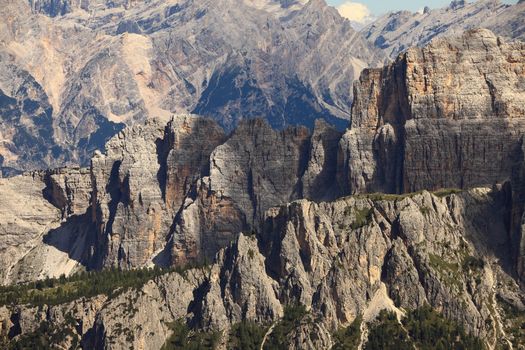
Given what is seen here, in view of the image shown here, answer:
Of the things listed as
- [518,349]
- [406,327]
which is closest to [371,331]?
[406,327]

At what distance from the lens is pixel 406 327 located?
199875mm

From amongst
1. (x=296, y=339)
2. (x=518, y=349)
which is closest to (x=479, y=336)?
(x=518, y=349)

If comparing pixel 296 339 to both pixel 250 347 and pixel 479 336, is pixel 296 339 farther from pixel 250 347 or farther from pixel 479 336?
pixel 479 336

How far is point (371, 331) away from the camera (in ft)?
654

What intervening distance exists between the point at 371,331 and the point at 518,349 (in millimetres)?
17635

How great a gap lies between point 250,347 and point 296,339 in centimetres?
584

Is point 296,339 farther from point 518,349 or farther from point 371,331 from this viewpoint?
point 518,349

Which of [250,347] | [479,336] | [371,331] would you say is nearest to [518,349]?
[479,336]

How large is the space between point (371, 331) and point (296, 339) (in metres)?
9.10

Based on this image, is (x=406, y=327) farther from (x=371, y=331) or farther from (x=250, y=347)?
(x=250, y=347)

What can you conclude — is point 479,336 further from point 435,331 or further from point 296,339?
point 296,339

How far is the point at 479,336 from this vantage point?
19950cm

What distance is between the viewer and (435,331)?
652ft

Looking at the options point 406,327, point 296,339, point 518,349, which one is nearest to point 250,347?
point 296,339
